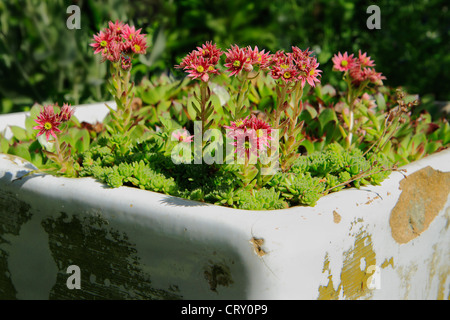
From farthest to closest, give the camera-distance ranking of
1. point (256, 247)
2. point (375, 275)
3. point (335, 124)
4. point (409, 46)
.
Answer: point (409, 46) → point (335, 124) → point (375, 275) → point (256, 247)

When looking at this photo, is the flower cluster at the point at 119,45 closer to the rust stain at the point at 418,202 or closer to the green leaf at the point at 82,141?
the green leaf at the point at 82,141

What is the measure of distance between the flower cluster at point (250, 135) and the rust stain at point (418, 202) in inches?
22.6

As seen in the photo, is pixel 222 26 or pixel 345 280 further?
pixel 222 26

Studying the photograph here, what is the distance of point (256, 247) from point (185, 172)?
0.62 m

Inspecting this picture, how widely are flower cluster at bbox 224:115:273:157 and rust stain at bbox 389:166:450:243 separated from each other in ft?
1.88

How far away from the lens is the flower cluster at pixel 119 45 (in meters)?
1.91

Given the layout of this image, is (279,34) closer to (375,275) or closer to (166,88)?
(166,88)

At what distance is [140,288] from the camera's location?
1.69 metres

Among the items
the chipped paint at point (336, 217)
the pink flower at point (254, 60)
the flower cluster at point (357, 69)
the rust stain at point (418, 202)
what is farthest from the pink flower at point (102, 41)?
the rust stain at point (418, 202)

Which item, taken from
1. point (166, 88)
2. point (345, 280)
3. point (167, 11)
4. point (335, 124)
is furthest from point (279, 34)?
point (345, 280)

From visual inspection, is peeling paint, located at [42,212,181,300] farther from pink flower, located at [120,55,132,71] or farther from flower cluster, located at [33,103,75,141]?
pink flower, located at [120,55,132,71]

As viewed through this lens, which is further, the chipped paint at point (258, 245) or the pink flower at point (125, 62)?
the pink flower at point (125, 62)

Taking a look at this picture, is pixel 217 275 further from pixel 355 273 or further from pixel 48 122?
pixel 48 122

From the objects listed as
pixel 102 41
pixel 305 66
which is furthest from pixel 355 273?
pixel 102 41
